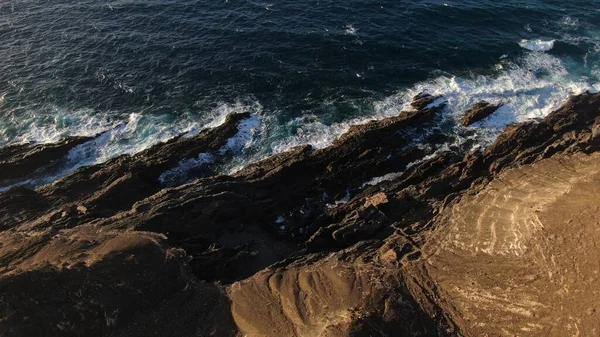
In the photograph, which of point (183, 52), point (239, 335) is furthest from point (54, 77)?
point (239, 335)

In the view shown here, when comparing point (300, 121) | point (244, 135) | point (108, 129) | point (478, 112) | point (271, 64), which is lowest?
point (244, 135)

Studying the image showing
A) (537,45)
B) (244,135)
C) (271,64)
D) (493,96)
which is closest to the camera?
(244,135)

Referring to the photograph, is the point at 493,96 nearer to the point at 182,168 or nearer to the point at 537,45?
the point at 537,45

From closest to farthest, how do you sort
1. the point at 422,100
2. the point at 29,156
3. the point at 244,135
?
the point at 29,156 < the point at 244,135 < the point at 422,100

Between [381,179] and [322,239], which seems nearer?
[322,239]

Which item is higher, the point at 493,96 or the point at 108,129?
the point at 493,96

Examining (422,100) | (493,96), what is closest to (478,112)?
(493,96)

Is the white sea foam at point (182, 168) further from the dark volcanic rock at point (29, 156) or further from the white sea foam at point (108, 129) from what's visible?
the dark volcanic rock at point (29, 156)
